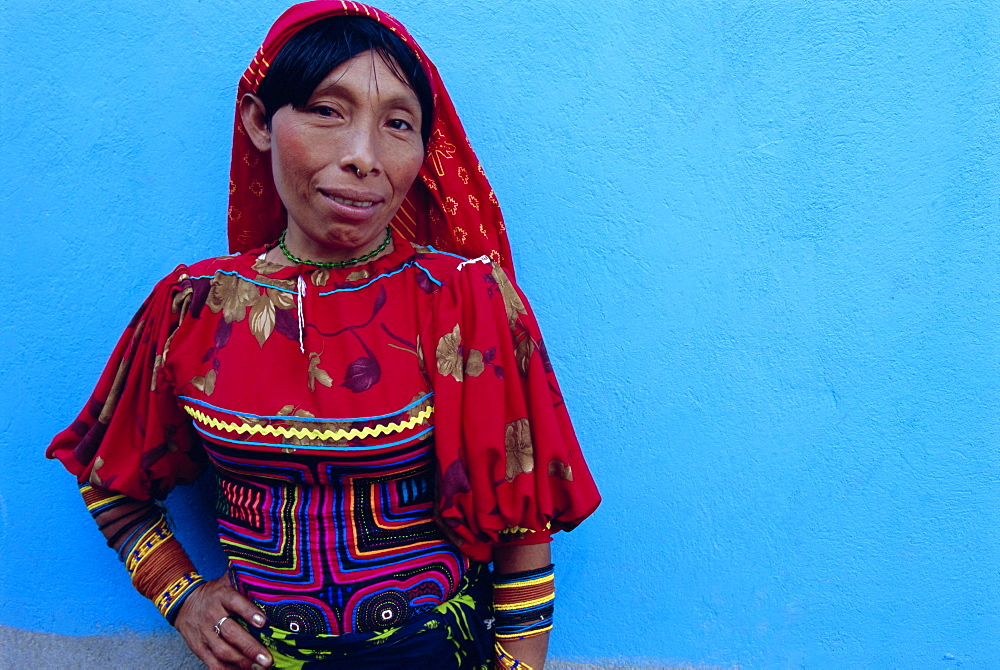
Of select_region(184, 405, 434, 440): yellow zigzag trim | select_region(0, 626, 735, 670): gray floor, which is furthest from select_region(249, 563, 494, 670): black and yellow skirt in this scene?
select_region(0, 626, 735, 670): gray floor

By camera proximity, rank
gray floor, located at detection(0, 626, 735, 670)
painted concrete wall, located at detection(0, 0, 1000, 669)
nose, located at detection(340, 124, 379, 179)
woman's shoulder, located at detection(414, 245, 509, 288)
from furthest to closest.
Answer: gray floor, located at detection(0, 626, 735, 670)
painted concrete wall, located at detection(0, 0, 1000, 669)
woman's shoulder, located at detection(414, 245, 509, 288)
nose, located at detection(340, 124, 379, 179)

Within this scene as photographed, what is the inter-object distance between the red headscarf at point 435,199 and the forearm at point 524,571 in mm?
563

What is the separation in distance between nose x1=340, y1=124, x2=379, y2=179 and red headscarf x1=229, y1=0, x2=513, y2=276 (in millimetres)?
190

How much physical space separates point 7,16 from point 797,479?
2.17 meters

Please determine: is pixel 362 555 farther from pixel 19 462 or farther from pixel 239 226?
pixel 19 462

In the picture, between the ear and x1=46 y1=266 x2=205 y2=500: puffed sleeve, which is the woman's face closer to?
the ear

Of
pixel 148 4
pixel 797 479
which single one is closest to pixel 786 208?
pixel 797 479

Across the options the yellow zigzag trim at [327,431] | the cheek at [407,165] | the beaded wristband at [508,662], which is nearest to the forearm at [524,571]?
the beaded wristband at [508,662]

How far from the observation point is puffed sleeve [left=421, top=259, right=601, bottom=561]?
1.23 meters

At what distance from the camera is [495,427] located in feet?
4.04

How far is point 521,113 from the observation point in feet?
5.41

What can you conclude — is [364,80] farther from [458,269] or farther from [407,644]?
[407,644]

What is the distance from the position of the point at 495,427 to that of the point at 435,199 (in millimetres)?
511

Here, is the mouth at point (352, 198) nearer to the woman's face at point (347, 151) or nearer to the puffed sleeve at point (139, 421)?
the woman's face at point (347, 151)
